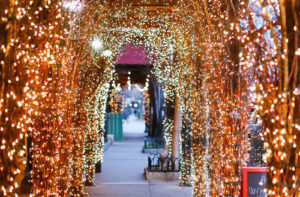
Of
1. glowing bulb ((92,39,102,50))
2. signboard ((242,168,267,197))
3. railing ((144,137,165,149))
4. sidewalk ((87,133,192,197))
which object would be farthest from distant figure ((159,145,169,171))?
railing ((144,137,165,149))

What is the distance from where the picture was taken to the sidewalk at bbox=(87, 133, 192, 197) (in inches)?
312

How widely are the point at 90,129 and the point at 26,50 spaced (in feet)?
16.1

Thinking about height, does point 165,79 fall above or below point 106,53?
below

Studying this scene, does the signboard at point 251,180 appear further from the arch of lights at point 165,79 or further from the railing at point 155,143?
the railing at point 155,143

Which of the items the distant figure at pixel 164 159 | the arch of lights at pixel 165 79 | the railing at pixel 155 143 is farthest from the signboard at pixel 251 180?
the railing at pixel 155 143

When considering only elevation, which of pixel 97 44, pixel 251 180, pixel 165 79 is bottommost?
pixel 251 180

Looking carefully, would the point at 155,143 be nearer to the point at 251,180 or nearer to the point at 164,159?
the point at 164,159

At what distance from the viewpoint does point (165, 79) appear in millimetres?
9312

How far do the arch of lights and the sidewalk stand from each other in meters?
0.54

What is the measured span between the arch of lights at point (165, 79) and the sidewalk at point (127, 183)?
1.77 feet

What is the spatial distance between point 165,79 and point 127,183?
3141 millimetres

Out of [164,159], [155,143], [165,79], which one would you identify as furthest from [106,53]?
[155,143]

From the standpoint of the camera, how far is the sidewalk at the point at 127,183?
7.92 m

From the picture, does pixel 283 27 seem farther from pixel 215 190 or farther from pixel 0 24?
pixel 215 190
